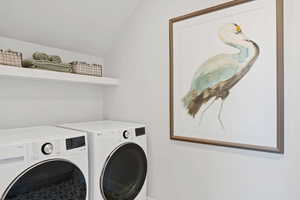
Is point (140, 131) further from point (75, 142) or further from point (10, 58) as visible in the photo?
point (10, 58)

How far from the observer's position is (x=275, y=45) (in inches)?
47.5

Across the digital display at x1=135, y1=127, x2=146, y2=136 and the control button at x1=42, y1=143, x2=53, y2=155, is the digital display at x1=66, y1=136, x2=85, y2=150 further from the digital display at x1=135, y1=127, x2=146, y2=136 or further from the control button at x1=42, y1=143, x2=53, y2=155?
the digital display at x1=135, y1=127, x2=146, y2=136

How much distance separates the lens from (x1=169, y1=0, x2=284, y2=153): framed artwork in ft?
3.99

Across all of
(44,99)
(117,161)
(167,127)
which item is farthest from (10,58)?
(167,127)

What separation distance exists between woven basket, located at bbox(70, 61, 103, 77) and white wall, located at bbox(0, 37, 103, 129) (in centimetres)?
23

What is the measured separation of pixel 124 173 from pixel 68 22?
149 centimetres

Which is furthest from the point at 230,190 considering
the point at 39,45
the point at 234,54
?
the point at 39,45

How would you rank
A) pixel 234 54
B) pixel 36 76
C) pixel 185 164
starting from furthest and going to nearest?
pixel 185 164, pixel 36 76, pixel 234 54

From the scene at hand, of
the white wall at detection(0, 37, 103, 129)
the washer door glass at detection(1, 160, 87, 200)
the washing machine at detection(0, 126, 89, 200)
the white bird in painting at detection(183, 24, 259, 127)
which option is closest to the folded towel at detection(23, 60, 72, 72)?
the white wall at detection(0, 37, 103, 129)

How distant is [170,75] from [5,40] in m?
1.44

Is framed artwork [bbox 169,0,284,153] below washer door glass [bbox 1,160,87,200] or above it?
above

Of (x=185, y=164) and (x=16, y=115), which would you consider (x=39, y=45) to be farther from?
(x=185, y=164)

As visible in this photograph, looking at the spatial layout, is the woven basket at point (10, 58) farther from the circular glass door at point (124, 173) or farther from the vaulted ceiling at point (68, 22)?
the circular glass door at point (124, 173)

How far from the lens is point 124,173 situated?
160 centimetres
